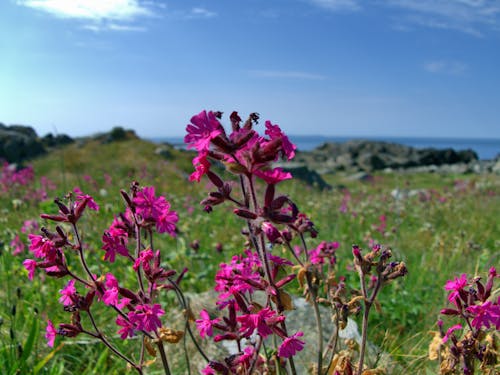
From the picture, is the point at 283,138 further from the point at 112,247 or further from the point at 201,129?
the point at 112,247

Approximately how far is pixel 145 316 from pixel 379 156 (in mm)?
42918

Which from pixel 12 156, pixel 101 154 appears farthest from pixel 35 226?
pixel 12 156

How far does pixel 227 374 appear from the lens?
4.46ft

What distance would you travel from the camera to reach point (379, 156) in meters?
42.2

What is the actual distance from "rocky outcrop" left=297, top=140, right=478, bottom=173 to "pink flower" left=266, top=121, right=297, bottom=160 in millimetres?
→ 38663

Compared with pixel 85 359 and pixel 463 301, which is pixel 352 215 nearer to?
pixel 85 359

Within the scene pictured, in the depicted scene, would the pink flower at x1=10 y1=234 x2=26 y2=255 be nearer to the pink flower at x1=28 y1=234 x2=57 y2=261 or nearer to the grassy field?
the grassy field

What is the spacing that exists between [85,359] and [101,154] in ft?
70.7

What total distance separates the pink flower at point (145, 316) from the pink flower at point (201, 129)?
0.58 meters

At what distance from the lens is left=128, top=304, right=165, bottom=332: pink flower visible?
133 cm

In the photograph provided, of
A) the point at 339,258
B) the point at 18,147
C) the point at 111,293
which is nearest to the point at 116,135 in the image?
the point at 18,147

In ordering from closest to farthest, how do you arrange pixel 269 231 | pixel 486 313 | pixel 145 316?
pixel 269 231 < pixel 145 316 < pixel 486 313

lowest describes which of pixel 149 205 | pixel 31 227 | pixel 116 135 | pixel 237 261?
pixel 31 227

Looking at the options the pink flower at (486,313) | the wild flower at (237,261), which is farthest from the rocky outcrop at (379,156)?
the wild flower at (237,261)
